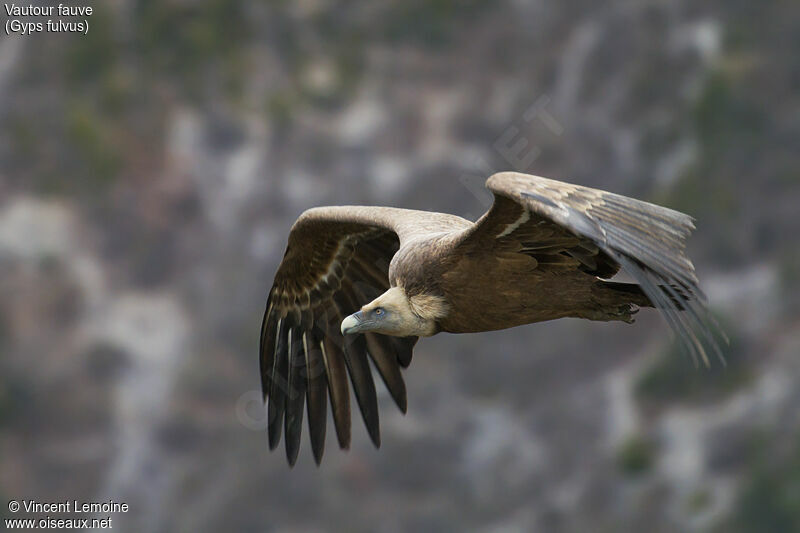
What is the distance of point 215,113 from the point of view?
180 feet

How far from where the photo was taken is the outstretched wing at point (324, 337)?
11.4m

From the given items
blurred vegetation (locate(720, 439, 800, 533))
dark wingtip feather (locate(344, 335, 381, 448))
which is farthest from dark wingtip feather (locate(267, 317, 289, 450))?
blurred vegetation (locate(720, 439, 800, 533))

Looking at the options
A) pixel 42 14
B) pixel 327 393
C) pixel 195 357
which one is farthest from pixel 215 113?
pixel 327 393

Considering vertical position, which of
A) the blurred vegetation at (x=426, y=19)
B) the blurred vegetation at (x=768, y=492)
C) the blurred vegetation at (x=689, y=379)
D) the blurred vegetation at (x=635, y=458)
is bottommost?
the blurred vegetation at (x=768, y=492)

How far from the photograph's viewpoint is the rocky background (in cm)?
4503

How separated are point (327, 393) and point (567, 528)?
34.4m

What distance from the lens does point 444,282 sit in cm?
908

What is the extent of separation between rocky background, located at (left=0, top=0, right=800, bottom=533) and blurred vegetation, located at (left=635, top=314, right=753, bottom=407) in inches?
4.4

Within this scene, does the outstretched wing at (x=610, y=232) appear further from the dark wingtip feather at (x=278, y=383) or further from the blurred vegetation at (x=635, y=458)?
the blurred vegetation at (x=635, y=458)

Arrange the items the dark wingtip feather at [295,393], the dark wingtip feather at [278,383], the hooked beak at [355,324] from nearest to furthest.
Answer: the hooked beak at [355,324] → the dark wingtip feather at [295,393] → the dark wingtip feather at [278,383]

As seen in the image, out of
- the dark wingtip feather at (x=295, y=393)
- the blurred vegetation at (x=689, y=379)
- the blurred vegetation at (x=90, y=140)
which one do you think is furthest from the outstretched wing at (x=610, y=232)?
the blurred vegetation at (x=90, y=140)

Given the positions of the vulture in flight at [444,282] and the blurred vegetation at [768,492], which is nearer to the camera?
the vulture in flight at [444,282]

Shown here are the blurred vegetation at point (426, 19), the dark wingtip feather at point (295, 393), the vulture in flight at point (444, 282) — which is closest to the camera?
the vulture in flight at point (444, 282)

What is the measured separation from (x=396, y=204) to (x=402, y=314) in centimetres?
4019
